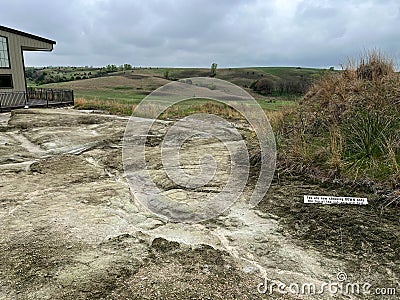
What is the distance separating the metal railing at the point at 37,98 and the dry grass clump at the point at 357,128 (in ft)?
40.7

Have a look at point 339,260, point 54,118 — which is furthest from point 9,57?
point 339,260

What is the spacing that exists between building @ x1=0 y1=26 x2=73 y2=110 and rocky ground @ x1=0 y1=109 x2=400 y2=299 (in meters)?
11.8

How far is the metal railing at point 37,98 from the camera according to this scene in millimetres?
14641

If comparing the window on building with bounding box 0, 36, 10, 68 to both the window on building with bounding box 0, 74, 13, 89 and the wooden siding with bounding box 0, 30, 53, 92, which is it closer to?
the wooden siding with bounding box 0, 30, 53, 92

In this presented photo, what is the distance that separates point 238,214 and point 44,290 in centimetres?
200

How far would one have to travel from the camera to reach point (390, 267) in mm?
2602

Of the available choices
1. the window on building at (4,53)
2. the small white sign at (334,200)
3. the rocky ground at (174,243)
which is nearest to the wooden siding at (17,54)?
the window on building at (4,53)

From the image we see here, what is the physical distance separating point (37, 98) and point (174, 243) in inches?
684

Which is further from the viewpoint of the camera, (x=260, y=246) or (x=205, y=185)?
(x=205, y=185)

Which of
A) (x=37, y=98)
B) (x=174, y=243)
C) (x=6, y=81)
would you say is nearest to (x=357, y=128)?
(x=174, y=243)

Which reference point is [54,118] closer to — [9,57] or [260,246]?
[9,57]

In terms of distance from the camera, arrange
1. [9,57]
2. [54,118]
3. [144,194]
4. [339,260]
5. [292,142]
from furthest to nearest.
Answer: [9,57] < [54,118] < [292,142] < [144,194] < [339,260]

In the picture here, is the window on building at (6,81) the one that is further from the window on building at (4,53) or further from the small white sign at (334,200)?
the small white sign at (334,200)

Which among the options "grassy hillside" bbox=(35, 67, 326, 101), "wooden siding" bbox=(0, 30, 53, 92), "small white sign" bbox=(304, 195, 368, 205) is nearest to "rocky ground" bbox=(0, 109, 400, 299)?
"small white sign" bbox=(304, 195, 368, 205)
